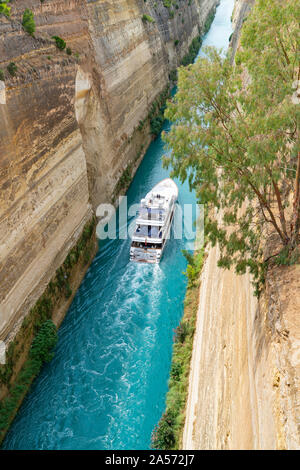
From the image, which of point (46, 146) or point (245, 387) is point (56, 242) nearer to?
point (46, 146)

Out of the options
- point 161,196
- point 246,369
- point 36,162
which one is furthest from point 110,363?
point 161,196

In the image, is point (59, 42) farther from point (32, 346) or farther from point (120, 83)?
point (32, 346)

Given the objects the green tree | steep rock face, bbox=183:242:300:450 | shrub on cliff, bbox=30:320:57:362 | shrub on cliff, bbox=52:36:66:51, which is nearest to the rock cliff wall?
steep rock face, bbox=183:242:300:450

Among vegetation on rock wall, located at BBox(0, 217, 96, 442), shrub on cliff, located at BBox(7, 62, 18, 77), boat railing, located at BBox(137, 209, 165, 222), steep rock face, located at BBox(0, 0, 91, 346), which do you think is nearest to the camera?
vegetation on rock wall, located at BBox(0, 217, 96, 442)

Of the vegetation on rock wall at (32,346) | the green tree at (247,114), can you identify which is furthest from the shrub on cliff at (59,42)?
the green tree at (247,114)

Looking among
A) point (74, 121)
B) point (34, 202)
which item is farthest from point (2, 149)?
point (74, 121)

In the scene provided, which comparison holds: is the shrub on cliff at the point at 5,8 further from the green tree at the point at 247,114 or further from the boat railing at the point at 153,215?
the boat railing at the point at 153,215

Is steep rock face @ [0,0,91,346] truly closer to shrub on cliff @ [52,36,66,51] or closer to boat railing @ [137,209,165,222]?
shrub on cliff @ [52,36,66,51]
